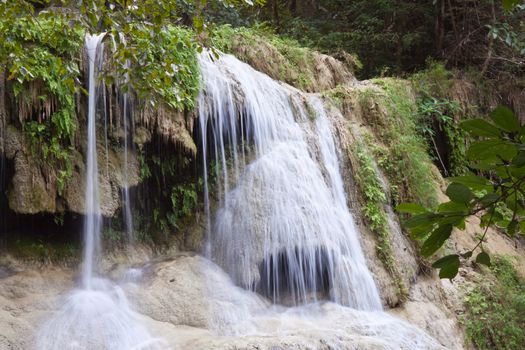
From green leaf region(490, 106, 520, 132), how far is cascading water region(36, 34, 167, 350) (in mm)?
4403

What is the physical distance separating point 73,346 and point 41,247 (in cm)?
198

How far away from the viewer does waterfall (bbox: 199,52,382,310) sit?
22.9 feet

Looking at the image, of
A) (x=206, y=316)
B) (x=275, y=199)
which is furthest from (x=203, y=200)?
(x=206, y=316)

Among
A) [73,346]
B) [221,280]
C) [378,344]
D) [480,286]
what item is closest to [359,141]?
[480,286]

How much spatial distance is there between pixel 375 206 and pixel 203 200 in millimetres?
2816

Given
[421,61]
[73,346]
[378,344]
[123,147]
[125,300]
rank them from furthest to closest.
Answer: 1. [421,61]
2. [123,147]
3. [125,300]
4. [378,344]
5. [73,346]

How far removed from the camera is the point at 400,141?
980 centimetres

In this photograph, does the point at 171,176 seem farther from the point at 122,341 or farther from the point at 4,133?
the point at 122,341

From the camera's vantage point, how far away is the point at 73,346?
16.1 feet

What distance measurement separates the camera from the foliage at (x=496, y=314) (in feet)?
25.7

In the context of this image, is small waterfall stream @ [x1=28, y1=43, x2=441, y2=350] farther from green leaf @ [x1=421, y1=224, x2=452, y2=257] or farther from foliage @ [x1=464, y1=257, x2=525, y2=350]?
green leaf @ [x1=421, y1=224, x2=452, y2=257]

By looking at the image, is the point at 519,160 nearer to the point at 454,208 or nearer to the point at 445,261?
the point at 454,208

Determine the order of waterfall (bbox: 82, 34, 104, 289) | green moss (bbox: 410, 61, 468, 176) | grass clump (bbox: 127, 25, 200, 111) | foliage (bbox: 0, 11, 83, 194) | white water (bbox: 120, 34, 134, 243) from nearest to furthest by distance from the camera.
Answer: grass clump (bbox: 127, 25, 200, 111)
foliage (bbox: 0, 11, 83, 194)
waterfall (bbox: 82, 34, 104, 289)
white water (bbox: 120, 34, 134, 243)
green moss (bbox: 410, 61, 468, 176)

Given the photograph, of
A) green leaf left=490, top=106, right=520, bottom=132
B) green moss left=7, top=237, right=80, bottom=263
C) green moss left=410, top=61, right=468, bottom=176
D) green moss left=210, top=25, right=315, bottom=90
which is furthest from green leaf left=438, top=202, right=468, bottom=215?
green moss left=410, top=61, right=468, bottom=176
